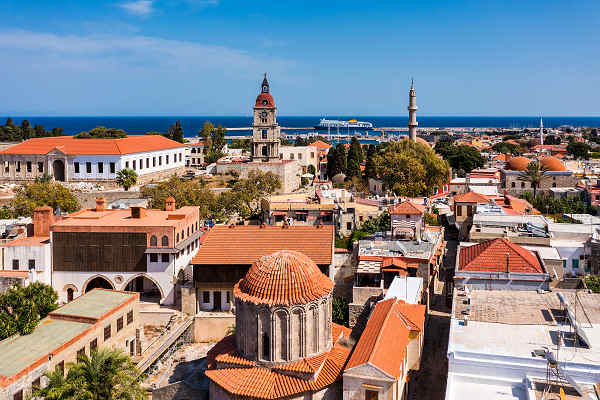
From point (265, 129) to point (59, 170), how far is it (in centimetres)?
2224

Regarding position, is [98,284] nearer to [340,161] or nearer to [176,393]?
[176,393]

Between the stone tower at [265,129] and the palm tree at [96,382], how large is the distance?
159 ft

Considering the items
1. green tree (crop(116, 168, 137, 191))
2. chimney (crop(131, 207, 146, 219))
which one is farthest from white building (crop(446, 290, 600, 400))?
green tree (crop(116, 168, 137, 191))

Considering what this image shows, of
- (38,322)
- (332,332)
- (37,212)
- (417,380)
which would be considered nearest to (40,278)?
(37,212)

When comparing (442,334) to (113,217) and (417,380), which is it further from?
(113,217)

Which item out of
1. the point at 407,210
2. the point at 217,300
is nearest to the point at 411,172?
the point at 407,210

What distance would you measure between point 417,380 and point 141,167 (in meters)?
46.6

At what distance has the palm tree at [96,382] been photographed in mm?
17094

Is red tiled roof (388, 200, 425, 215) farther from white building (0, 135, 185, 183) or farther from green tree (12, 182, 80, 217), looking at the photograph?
white building (0, 135, 185, 183)

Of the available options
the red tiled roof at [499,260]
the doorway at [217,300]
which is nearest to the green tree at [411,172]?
the red tiled roof at [499,260]

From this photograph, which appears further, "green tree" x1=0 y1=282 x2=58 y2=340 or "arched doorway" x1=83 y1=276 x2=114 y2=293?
"arched doorway" x1=83 y1=276 x2=114 y2=293

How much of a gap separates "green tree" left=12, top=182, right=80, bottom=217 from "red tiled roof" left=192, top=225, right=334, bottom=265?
18.7 metres

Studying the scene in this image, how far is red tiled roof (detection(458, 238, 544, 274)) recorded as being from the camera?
25109 millimetres

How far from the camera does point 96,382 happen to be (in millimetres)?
17422
